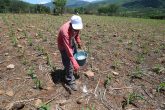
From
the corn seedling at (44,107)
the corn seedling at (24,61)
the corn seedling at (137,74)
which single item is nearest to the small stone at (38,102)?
the corn seedling at (44,107)

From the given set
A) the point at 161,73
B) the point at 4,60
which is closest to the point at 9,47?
the point at 4,60

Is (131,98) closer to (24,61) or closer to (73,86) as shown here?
(73,86)

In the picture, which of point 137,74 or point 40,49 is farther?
point 40,49

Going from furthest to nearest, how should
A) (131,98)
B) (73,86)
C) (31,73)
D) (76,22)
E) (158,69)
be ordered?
(158,69) → (31,73) → (73,86) → (131,98) → (76,22)

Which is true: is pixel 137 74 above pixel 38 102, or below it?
above

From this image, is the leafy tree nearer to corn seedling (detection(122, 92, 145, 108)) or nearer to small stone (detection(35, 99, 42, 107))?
corn seedling (detection(122, 92, 145, 108))

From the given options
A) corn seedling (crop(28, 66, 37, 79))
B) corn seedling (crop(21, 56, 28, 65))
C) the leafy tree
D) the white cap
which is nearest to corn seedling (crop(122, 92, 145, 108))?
the white cap

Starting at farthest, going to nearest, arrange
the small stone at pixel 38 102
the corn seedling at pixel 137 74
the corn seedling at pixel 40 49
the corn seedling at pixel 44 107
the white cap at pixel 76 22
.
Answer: the corn seedling at pixel 40 49
the corn seedling at pixel 137 74
the white cap at pixel 76 22
the small stone at pixel 38 102
the corn seedling at pixel 44 107

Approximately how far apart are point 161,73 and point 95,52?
2290 millimetres

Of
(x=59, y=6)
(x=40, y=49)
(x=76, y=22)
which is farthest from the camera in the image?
(x=59, y=6)

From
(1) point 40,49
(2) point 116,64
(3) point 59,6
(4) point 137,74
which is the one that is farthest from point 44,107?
(3) point 59,6

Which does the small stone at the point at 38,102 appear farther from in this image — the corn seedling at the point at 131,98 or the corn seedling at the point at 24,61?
the corn seedling at the point at 24,61

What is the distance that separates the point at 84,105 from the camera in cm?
519

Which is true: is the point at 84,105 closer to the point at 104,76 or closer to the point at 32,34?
the point at 104,76
